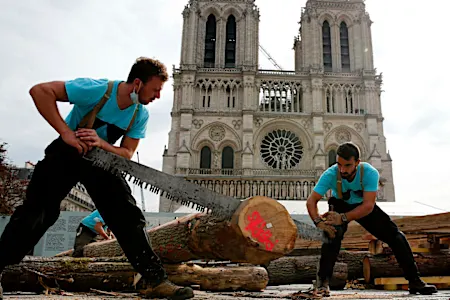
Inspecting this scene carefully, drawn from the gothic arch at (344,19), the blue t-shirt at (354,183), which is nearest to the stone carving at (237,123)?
the gothic arch at (344,19)

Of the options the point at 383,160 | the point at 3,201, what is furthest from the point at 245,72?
the point at 3,201

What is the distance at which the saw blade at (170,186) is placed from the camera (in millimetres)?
2637

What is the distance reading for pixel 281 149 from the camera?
82.8 feet

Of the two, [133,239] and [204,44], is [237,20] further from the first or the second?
[133,239]

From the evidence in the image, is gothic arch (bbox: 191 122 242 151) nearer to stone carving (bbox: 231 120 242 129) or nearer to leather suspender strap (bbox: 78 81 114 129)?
stone carving (bbox: 231 120 242 129)

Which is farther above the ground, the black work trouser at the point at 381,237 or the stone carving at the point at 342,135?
the stone carving at the point at 342,135

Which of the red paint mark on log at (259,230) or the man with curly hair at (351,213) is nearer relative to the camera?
the red paint mark on log at (259,230)

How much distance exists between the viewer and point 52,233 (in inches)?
445

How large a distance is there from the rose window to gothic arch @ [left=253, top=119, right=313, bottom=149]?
278 mm

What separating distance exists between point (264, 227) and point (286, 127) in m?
23.5

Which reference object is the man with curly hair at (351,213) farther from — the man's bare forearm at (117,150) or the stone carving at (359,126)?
the stone carving at (359,126)

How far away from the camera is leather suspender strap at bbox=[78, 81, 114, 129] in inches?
102

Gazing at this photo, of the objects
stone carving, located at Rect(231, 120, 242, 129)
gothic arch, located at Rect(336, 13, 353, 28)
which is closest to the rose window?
stone carving, located at Rect(231, 120, 242, 129)

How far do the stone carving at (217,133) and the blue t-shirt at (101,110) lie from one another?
21903mm
